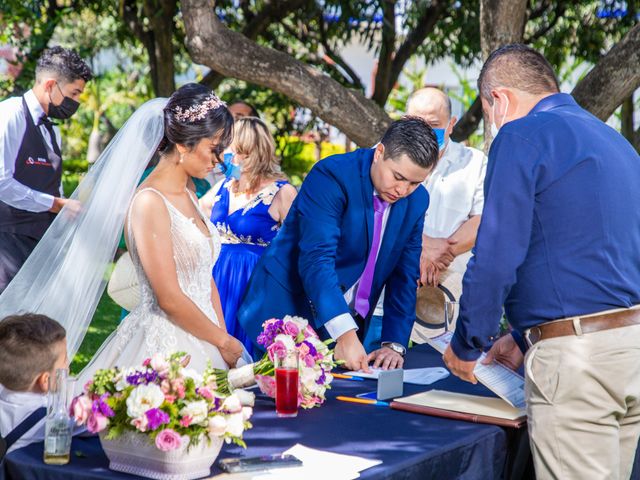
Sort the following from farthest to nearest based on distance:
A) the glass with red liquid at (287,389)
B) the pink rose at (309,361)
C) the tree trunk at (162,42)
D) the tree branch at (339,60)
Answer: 1. the tree branch at (339,60)
2. the tree trunk at (162,42)
3. the pink rose at (309,361)
4. the glass with red liquid at (287,389)

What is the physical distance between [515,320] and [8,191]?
374 centimetres

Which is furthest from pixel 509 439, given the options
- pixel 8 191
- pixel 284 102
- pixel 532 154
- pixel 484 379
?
pixel 284 102

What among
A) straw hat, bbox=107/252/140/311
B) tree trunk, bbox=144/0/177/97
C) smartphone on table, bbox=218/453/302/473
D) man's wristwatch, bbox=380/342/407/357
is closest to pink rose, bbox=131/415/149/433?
smartphone on table, bbox=218/453/302/473

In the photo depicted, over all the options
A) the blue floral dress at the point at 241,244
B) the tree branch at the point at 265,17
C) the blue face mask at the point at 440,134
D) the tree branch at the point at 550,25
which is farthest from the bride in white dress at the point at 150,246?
the tree branch at the point at 550,25

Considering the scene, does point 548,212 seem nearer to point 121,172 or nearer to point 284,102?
point 121,172

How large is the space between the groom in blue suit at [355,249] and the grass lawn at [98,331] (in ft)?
10.2

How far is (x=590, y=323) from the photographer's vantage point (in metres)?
2.89

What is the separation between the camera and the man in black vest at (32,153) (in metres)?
5.76

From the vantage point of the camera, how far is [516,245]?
288cm

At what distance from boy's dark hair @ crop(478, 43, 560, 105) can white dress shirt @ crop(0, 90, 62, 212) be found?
3.48 m

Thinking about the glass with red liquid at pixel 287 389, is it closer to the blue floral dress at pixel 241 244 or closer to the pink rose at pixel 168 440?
the pink rose at pixel 168 440

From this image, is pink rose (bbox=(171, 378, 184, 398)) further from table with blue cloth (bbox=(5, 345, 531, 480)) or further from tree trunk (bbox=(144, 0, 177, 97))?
tree trunk (bbox=(144, 0, 177, 97))

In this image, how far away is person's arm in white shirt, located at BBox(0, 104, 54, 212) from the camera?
5730 mm

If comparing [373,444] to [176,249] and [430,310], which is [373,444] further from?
[430,310]
